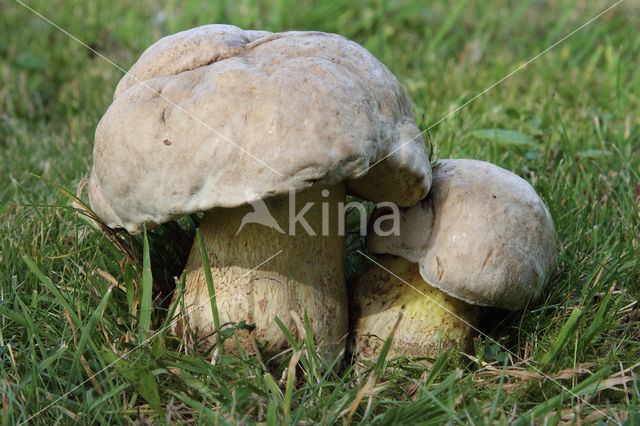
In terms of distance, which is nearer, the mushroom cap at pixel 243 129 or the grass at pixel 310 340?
the mushroom cap at pixel 243 129

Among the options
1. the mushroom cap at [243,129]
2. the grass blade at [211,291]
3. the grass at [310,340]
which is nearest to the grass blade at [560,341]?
the grass at [310,340]

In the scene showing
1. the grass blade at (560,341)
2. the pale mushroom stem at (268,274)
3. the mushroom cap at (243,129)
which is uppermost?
the mushroom cap at (243,129)

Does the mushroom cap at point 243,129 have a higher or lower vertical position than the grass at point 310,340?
higher

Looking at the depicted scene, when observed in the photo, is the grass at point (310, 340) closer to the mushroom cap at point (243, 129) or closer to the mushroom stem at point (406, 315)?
the mushroom stem at point (406, 315)

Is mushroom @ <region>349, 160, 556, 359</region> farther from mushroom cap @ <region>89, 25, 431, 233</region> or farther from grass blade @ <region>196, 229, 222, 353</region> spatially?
grass blade @ <region>196, 229, 222, 353</region>

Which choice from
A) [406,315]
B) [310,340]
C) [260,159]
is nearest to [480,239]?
[406,315]

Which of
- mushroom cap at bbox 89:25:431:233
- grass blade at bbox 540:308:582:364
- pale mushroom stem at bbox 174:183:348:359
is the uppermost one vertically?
mushroom cap at bbox 89:25:431:233

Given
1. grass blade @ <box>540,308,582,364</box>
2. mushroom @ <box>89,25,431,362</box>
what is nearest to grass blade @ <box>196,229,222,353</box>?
mushroom @ <box>89,25,431,362</box>

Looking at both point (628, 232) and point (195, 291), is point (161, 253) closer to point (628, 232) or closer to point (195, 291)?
point (195, 291)
